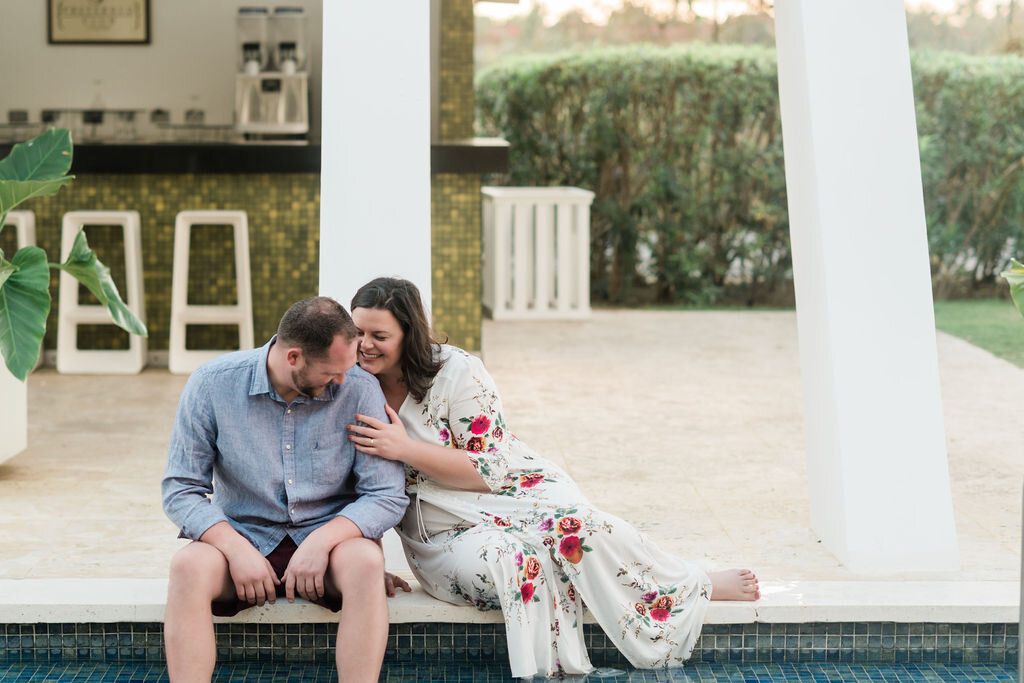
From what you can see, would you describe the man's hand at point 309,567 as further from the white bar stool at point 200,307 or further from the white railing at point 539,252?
the white railing at point 539,252

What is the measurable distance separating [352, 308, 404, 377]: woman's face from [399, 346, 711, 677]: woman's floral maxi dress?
13cm

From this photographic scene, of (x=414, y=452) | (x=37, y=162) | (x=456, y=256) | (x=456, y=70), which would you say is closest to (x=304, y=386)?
(x=414, y=452)

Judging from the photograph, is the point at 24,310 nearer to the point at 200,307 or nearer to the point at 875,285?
the point at 875,285

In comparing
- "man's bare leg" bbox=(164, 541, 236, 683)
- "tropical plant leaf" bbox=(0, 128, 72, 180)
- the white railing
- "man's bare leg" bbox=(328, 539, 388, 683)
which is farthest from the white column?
the white railing

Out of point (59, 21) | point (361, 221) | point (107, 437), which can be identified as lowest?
point (107, 437)

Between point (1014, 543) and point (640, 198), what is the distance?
22.2 feet

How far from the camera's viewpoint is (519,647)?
293cm

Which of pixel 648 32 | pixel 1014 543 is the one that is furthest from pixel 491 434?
pixel 648 32

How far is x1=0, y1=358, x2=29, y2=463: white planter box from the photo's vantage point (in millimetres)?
4508

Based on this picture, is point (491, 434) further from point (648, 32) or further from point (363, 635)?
point (648, 32)

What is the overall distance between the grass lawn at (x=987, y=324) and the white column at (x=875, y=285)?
13.7 ft

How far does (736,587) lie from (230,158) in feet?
14.7

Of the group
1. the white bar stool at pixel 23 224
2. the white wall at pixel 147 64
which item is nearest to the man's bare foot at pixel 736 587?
the white bar stool at pixel 23 224

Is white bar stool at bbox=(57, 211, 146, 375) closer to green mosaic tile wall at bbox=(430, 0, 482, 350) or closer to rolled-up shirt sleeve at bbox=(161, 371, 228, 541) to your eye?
green mosaic tile wall at bbox=(430, 0, 482, 350)
